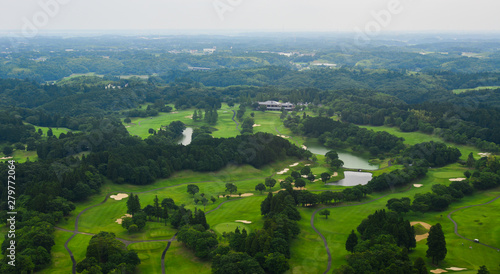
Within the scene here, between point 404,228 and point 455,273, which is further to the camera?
point 404,228

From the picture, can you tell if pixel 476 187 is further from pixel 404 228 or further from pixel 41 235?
pixel 41 235

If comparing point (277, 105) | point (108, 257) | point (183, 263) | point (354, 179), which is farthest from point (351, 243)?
point (277, 105)

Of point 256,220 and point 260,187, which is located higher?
point 256,220

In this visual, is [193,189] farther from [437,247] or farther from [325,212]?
[437,247]

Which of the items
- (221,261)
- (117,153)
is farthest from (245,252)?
(117,153)

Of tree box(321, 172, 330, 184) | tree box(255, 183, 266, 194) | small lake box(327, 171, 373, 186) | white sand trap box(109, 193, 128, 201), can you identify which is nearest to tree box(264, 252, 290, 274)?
tree box(255, 183, 266, 194)

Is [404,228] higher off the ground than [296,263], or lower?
higher

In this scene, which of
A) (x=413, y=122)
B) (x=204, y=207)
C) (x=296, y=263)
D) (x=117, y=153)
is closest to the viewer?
(x=296, y=263)

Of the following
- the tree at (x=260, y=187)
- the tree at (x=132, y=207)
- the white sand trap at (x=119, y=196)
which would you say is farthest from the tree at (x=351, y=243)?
the white sand trap at (x=119, y=196)
